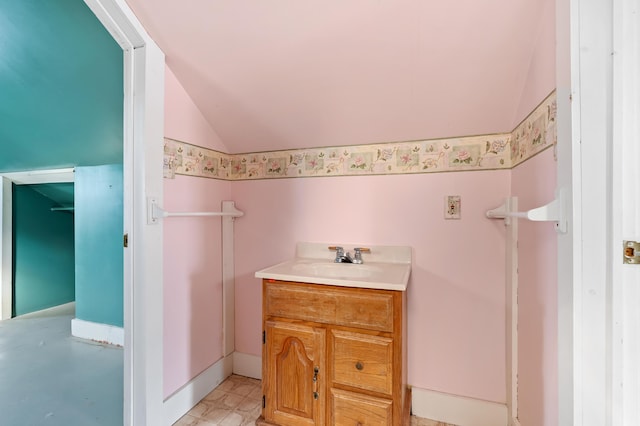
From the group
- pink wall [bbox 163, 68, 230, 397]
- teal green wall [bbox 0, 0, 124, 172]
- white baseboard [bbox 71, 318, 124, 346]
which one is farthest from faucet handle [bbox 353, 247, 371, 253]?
white baseboard [bbox 71, 318, 124, 346]

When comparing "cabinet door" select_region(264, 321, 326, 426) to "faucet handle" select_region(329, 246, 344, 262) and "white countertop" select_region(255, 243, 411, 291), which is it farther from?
"faucet handle" select_region(329, 246, 344, 262)

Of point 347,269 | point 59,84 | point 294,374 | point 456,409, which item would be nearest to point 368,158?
point 347,269

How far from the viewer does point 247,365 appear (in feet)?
6.12

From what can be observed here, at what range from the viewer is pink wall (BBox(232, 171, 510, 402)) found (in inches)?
Answer: 55.6

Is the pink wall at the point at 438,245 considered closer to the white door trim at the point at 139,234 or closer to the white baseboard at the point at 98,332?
the white door trim at the point at 139,234

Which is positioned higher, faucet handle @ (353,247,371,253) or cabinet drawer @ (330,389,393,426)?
faucet handle @ (353,247,371,253)

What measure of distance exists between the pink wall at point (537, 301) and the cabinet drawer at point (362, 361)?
533 millimetres

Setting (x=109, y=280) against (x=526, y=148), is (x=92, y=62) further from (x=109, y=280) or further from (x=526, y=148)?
(x=526, y=148)

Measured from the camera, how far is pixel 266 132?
1715mm

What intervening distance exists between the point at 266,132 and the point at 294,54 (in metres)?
0.56

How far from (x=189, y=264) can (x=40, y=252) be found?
2.78 meters

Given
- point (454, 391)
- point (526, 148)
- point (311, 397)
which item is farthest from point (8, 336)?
point (526, 148)

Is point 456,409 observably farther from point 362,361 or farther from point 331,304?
point 331,304

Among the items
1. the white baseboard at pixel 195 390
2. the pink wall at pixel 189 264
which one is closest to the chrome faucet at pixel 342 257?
the pink wall at pixel 189 264
